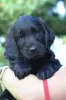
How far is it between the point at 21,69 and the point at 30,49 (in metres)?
0.13

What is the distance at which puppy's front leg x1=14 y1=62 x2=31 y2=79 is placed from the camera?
2.58 m

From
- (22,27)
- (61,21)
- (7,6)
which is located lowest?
(61,21)

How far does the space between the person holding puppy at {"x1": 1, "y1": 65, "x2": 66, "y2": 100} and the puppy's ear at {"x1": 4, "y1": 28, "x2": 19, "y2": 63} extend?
140mm

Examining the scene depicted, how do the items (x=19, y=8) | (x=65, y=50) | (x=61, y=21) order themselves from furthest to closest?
(x=61, y=21) < (x=19, y=8) < (x=65, y=50)

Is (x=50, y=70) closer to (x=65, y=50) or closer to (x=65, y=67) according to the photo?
Answer: (x=65, y=67)

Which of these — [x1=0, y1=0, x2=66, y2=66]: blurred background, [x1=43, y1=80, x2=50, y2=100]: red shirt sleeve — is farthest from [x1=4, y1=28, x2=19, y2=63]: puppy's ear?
[x1=0, y1=0, x2=66, y2=66]: blurred background

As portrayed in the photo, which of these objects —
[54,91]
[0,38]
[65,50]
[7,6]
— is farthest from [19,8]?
[54,91]

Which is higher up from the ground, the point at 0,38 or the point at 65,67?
the point at 65,67

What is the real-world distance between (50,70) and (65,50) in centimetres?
44

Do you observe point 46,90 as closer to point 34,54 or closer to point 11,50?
point 34,54

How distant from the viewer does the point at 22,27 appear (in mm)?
2740

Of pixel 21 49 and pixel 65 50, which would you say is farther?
pixel 65 50

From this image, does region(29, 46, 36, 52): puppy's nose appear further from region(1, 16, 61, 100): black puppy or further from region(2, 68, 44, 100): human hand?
region(2, 68, 44, 100): human hand

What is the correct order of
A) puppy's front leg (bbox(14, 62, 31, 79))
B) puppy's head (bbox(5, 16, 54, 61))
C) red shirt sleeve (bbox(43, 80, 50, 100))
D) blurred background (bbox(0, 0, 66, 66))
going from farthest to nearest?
blurred background (bbox(0, 0, 66, 66)) → puppy's head (bbox(5, 16, 54, 61)) → puppy's front leg (bbox(14, 62, 31, 79)) → red shirt sleeve (bbox(43, 80, 50, 100))
